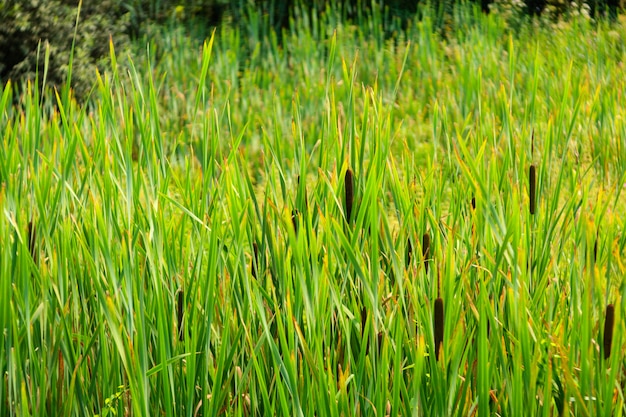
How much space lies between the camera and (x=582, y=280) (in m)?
1.76

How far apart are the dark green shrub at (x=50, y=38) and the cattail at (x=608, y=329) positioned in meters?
4.05

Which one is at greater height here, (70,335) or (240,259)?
(240,259)

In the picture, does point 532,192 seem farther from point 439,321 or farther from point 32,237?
point 32,237

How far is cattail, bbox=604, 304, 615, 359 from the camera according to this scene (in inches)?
52.5

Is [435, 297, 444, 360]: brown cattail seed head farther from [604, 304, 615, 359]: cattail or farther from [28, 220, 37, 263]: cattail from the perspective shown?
[28, 220, 37, 263]: cattail

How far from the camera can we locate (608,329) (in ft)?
4.46

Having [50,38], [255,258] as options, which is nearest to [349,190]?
[255,258]

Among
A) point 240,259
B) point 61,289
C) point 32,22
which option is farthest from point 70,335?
point 32,22

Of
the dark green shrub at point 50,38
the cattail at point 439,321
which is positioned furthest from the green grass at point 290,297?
the dark green shrub at point 50,38

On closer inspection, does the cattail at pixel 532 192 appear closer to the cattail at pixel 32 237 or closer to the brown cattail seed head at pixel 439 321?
the brown cattail seed head at pixel 439 321

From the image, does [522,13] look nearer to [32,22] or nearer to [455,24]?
[455,24]

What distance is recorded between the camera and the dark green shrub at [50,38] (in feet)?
16.8

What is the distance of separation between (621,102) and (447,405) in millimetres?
3896

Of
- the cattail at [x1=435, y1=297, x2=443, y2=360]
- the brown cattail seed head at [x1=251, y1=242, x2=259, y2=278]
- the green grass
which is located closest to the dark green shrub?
the green grass
